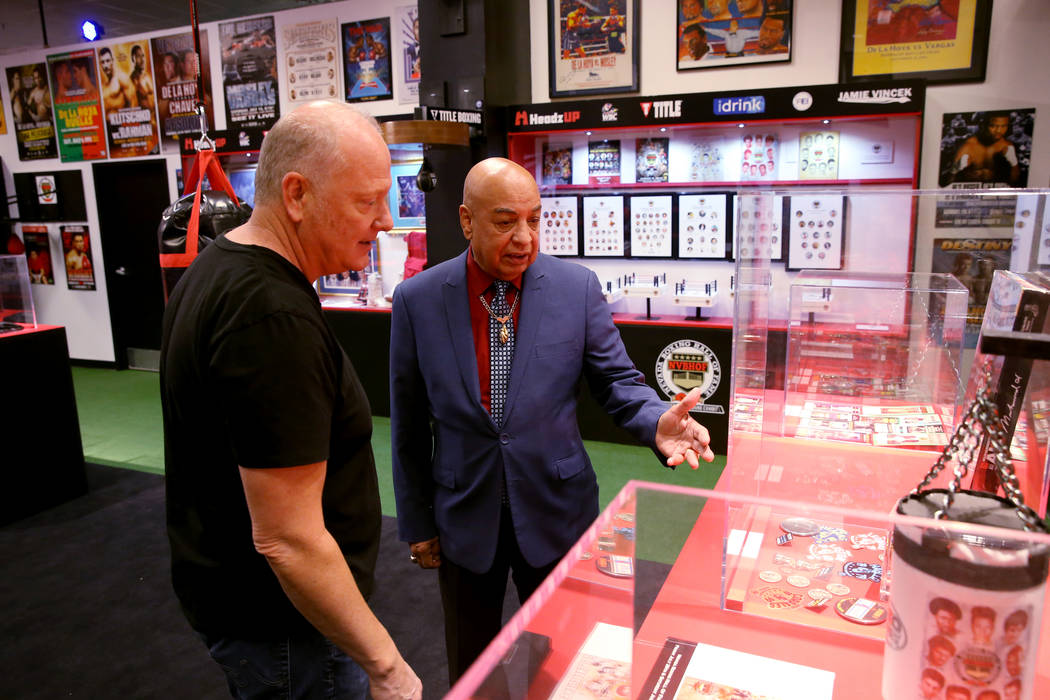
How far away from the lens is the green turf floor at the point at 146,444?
14.9 feet

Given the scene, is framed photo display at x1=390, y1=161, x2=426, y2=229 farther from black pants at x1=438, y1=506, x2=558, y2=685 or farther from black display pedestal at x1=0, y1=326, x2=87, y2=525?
black pants at x1=438, y1=506, x2=558, y2=685

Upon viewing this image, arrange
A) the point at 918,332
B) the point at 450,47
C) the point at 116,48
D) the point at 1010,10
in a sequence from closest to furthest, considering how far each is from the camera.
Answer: the point at 918,332, the point at 1010,10, the point at 450,47, the point at 116,48

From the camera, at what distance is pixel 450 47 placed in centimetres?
507

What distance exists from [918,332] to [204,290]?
1853 mm

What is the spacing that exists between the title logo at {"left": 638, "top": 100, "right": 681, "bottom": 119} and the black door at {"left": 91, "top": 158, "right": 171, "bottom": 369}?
5300 millimetres

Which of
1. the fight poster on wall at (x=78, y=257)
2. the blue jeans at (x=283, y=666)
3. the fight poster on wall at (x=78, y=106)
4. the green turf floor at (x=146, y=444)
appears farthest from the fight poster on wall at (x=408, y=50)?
the blue jeans at (x=283, y=666)

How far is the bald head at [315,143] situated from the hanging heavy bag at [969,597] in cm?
97

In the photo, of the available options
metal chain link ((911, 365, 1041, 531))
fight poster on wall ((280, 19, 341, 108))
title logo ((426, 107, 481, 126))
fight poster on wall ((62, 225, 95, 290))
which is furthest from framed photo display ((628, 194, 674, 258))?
fight poster on wall ((62, 225, 95, 290))

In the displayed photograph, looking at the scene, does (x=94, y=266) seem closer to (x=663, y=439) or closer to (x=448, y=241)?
(x=448, y=241)

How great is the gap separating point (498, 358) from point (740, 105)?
3298mm

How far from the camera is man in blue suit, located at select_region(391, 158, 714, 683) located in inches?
75.3

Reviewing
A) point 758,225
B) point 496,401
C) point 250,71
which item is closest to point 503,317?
point 496,401

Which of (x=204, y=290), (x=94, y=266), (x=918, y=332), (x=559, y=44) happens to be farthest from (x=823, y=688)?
(x=94, y=266)

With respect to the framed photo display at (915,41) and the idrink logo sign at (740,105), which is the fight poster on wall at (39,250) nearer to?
the idrink logo sign at (740,105)
